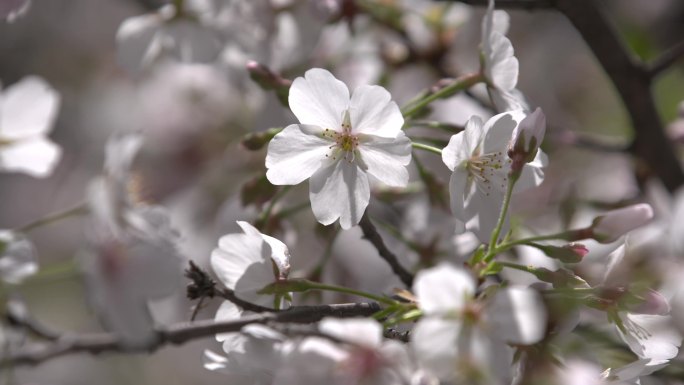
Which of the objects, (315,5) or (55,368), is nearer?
(315,5)

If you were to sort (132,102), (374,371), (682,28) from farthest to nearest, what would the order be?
(132,102), (682,28), (374,371)

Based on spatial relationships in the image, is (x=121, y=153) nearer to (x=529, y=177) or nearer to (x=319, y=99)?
(x=319, y=99)

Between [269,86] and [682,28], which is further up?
[269,86]

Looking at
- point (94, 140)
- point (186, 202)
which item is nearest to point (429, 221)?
point (186, 202)

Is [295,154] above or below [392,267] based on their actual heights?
above

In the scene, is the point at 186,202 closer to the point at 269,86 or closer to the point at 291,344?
the point at 269,86

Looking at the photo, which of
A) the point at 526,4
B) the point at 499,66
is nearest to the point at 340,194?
the point at 499,66

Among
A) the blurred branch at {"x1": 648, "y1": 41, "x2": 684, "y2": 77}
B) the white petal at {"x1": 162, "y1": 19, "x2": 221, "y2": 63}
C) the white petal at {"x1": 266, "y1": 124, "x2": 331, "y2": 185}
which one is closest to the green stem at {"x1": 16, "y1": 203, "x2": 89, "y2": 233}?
the white petal at {"x1": 266, "y1": 124, "x2": 331, "y2": 185}

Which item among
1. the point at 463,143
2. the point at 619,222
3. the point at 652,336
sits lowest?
the point at 652,336
